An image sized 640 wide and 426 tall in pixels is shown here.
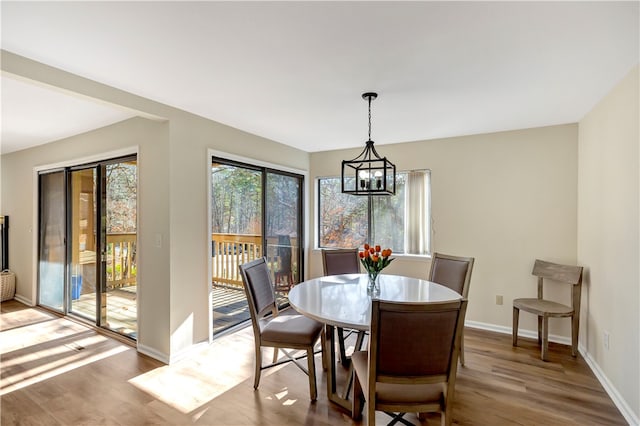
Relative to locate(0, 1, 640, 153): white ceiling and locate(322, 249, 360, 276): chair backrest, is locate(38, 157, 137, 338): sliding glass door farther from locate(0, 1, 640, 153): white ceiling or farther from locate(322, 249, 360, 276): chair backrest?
locate(322, 249, 360, 276): chair backrest

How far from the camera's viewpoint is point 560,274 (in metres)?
3.31

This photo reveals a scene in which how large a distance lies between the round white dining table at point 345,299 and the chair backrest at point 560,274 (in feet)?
4.86

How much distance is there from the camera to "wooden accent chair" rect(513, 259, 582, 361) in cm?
306

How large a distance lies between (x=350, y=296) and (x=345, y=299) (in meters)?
0.10

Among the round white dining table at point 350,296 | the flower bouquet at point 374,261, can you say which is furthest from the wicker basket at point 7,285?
the flower bouquet at point 374,261

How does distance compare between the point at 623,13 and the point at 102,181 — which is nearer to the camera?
the point at 623,13

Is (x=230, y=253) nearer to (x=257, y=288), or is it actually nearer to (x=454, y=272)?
(x=257, y=288)

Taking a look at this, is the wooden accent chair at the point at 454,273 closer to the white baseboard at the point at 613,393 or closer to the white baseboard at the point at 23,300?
the white baseboard at the point at 613,393

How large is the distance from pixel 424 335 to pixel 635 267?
68.7 inches

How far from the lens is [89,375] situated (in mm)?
2756

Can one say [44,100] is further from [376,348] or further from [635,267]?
[635,267]

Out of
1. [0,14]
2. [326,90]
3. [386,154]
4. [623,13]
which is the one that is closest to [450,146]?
[386,154]

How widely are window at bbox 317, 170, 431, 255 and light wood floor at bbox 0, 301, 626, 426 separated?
5.06 ft

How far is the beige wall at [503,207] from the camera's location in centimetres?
354
